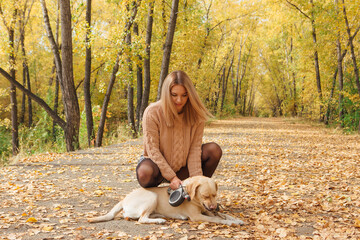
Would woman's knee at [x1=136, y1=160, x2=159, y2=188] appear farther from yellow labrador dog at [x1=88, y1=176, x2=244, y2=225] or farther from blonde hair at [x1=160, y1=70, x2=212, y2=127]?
blonde hair at [x1=160, y1=70, x2=212, y2=127]

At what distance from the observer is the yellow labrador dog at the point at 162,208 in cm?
346

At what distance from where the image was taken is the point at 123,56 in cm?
1082

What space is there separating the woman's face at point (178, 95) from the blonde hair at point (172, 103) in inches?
1.4

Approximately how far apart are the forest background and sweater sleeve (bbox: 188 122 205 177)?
6.95m

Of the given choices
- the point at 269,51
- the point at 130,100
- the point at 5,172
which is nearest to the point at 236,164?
the point at 5,172

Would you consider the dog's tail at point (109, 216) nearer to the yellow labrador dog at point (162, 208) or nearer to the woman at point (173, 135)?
the yellow labrador dog at point (162, 208)

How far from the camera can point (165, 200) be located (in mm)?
3645

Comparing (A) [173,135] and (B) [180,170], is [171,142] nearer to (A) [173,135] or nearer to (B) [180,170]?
(A) [173,135]

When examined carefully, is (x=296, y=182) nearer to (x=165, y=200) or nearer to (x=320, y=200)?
(x=320, y=200)

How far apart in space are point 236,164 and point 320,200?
10.9 ft

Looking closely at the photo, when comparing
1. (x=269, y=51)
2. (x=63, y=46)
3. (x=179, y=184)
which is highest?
(x=269, y=51)

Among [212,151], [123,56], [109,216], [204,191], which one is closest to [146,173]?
[109,216]

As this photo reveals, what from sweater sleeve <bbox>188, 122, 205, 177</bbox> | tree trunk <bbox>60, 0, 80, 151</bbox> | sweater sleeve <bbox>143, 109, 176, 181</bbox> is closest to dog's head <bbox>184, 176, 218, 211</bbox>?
sweater sleeve <bbox>143, 109, 176, 181</bbox>

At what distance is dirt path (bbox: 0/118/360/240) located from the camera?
331 cm
